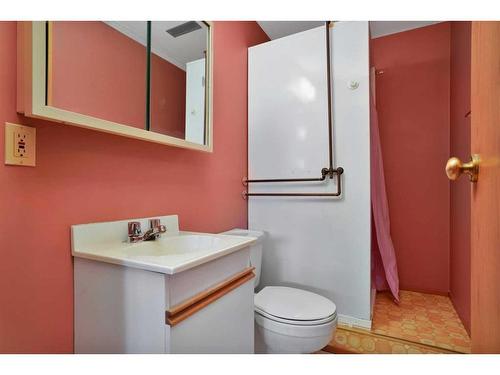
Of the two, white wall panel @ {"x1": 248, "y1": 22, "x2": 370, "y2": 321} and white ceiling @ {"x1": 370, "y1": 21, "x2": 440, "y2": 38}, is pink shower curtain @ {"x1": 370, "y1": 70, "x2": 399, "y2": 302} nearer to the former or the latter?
white wall panel @ {"x1": 248, "y1": 22, "x2": 370, "y2": 321}

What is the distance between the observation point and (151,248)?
1067mm

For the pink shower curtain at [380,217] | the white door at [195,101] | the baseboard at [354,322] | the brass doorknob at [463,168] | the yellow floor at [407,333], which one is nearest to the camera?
the brass doorknob at [463,168]

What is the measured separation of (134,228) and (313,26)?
2.16 metres

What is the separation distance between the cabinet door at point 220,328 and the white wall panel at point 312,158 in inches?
34.4

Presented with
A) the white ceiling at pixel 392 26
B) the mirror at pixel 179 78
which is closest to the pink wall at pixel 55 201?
the mirror at pixel 179 78

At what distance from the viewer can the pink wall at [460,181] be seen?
1654 millimetres

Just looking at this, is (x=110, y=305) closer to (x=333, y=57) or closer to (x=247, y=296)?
(x=247, y=296)

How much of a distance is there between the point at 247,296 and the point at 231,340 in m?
0.17

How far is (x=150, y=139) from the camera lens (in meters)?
1.10

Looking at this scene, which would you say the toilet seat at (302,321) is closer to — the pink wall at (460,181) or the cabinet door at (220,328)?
the cabinet door at (220,328)

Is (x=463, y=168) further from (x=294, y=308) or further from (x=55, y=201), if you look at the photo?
(x=55, y=201)

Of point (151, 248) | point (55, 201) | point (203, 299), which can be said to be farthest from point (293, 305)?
point (55, 201)

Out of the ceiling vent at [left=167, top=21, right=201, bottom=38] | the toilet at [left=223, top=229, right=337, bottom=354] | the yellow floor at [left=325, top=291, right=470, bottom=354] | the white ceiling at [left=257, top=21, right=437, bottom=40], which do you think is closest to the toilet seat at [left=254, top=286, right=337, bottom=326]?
the toilet at [left=223, top=229, right=337, bottom=354]

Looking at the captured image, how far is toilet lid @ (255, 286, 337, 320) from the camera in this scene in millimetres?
1241
